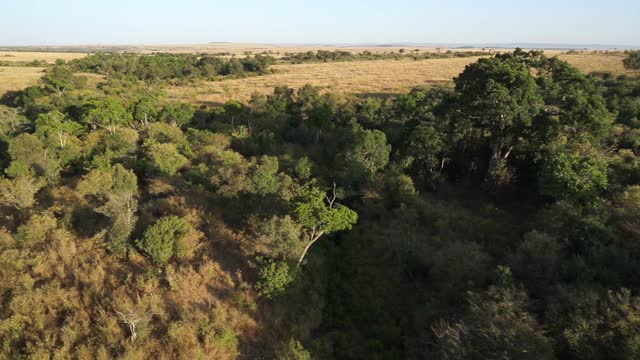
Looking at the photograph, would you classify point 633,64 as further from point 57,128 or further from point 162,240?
point 57,128

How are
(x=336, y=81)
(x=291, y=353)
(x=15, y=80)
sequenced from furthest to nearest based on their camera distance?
(x=336, y=81) < (x=15, y=80) < (x=291, y=353)

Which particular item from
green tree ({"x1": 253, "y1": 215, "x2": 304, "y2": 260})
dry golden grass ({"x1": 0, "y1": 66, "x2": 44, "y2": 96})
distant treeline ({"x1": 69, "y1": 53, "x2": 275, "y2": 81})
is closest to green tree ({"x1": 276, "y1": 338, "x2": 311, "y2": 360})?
green tree ({"x1": 253, "y1": 215, "x2": 304, "y2": 260})

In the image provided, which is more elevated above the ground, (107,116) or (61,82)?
(61,82)

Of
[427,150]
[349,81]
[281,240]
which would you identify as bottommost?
[281,240]

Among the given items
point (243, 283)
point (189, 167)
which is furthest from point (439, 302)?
point (189, 167)

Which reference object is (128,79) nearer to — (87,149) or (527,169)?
(87,149)

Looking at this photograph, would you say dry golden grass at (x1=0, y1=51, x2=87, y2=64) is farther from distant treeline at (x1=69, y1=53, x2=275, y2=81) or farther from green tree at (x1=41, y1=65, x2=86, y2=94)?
green tree at (x1=41, y1=65, x2=86, y2=94)

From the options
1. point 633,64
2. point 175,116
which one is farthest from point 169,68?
point 633,64
